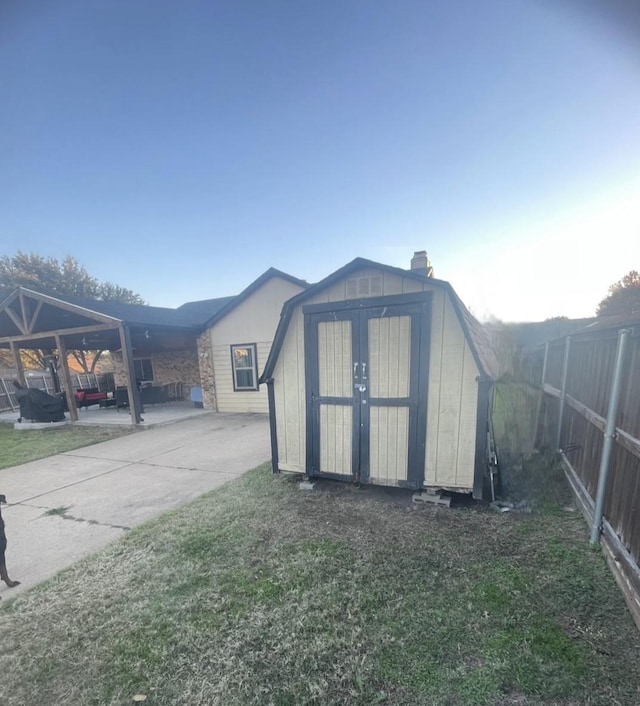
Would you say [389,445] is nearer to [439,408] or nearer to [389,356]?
[439,408]

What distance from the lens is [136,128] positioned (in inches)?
314

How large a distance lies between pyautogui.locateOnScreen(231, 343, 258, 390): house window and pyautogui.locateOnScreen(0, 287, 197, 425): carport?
1.90 metres

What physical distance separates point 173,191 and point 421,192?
867 centimetres

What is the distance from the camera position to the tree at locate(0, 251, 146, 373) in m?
21.3

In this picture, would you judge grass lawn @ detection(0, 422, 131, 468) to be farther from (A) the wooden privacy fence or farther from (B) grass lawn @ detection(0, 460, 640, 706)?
(A) the wooden privacy fence

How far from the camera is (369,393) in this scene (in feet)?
12.3

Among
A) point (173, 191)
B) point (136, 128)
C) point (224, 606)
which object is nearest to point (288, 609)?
point (224, 606)

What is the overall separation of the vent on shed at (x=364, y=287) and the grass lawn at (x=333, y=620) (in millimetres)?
2558

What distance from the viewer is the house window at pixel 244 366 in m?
10.1

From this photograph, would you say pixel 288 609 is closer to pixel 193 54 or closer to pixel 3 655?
pixel 3 655

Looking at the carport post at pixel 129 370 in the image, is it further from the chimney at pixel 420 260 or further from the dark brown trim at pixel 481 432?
the dark brown trim at pixel 481 432

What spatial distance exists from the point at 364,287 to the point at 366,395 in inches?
52.6

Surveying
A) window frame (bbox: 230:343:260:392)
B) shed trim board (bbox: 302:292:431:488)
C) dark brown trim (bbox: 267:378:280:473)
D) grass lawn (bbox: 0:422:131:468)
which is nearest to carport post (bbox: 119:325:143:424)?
grass lawn (bbox: 0:422:131:468)

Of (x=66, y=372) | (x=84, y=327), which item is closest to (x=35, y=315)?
(x=66, y=372)
